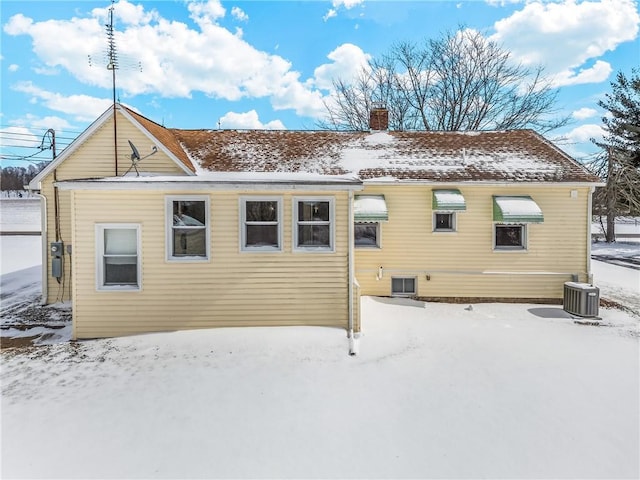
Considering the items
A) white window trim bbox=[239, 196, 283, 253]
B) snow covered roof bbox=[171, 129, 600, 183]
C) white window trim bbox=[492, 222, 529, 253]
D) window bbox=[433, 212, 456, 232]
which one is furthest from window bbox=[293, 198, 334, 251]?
white window trim bbox=[492, 222, 529, 253]

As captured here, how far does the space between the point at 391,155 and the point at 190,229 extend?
8.16 meters

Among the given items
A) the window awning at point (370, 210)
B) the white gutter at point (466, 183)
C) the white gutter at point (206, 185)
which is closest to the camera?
the white gutter at point (206, 185)

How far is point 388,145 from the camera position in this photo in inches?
535

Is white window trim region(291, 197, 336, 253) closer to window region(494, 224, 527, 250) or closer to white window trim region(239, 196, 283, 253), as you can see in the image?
white window trim region(239, 196, 283, 253)

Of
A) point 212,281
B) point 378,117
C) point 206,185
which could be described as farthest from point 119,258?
point 378,117

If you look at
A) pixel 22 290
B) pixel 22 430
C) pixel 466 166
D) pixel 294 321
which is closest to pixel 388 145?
pixel 466 166

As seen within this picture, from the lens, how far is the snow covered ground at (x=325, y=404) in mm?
4078

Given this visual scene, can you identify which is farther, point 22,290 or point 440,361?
point 22,290

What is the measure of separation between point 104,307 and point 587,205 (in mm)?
14678

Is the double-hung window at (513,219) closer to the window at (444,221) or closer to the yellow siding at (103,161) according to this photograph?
the window at (444,221)

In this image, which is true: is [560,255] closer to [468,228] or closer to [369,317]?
[468,228]

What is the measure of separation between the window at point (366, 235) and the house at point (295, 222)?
5 centimetres

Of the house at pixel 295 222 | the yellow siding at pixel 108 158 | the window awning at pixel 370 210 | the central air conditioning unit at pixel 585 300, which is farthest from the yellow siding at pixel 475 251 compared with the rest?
the yellow siding at pixel 108 158

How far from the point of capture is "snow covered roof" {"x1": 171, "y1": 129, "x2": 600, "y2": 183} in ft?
37.3
